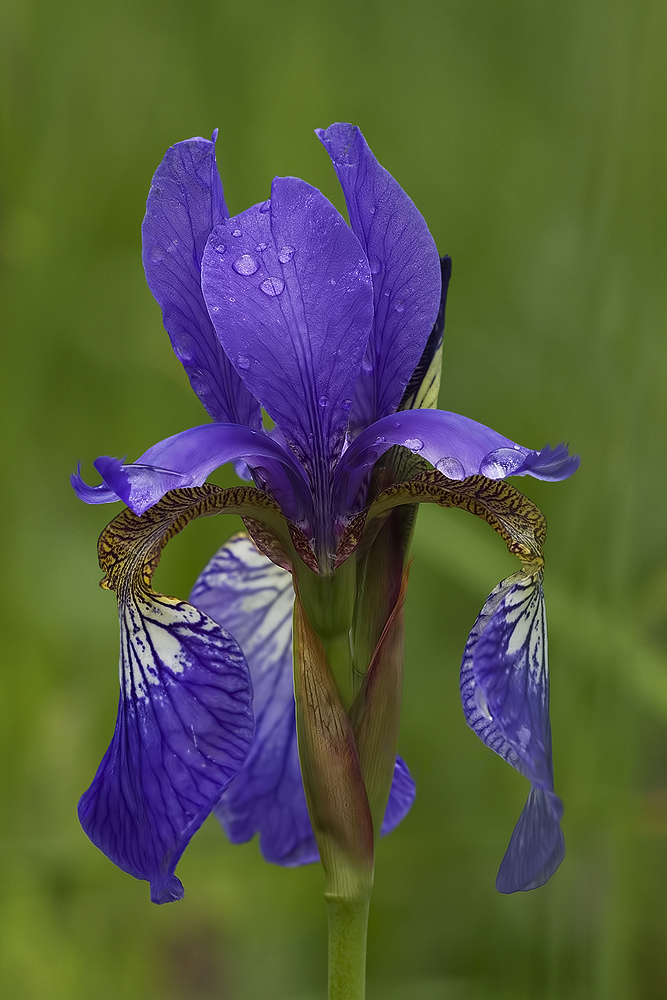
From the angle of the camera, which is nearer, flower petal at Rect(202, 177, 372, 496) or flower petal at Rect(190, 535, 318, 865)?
flower petal at Rect(202, 177, 372, 496)

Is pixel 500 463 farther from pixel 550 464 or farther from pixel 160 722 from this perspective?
pixel 160 722

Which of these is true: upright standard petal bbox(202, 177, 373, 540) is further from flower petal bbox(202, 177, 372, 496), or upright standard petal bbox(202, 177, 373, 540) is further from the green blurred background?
the green blurred background

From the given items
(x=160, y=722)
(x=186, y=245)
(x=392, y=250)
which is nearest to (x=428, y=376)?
(x=392, y=250)

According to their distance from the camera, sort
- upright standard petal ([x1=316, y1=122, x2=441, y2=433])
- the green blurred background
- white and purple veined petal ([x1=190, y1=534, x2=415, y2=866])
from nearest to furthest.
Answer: upright standard petal ([x1=316, y1=122, x2=441, y2=433]) < white and purple veined petal ([x1=190, y1=534, x2=415, y2=866]) < the green blurred background

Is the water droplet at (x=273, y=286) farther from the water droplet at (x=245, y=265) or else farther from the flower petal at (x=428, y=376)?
the flower petal at (x=428, y=376)

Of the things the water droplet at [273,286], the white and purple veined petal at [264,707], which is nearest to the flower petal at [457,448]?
the water droplet at [273,286]

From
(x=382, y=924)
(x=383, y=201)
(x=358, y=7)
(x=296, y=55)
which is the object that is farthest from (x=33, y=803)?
(x=358, y=7)

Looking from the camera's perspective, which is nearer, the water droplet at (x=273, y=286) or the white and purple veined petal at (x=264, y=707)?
the water droplet at (x=273, y=286)

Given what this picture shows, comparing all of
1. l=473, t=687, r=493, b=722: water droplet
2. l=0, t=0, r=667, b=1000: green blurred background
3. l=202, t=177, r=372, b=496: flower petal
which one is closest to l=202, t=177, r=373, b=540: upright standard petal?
l=202, t=177, r=372, b=496: flower petal
